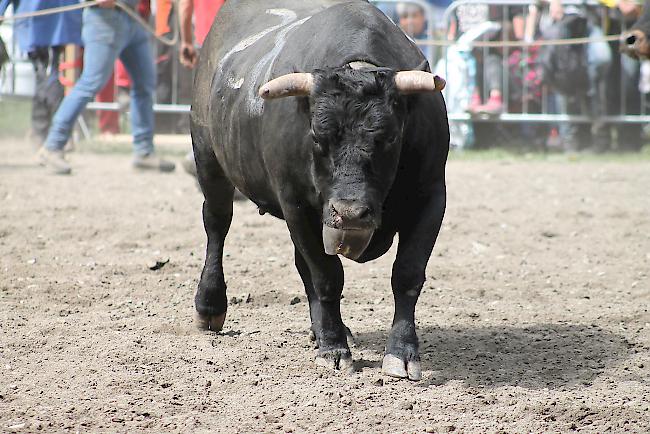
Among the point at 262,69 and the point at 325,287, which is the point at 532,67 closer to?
the point at 262,69

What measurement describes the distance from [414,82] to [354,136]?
29 centimetres

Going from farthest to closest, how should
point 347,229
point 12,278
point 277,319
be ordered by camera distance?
1. point 12,278
2. point 277,319
3. point 347,229

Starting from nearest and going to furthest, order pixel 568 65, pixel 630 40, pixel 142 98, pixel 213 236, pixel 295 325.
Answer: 1. pixel 295 325
2. pixel 213 236
3. pixel 630 40
4. pixel 142 98
5. pixel 568 65

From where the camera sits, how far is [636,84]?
13109 mm

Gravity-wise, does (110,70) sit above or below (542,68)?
above

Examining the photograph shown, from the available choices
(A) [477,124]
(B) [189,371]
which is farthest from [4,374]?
(A) [477,124]

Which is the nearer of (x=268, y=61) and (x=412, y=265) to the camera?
(x=412, y=265)

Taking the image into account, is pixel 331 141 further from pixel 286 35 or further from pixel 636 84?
pixel 636 84

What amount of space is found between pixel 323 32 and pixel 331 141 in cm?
68

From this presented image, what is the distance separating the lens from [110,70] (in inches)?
408

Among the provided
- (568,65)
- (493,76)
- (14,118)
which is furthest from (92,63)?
(14,118)

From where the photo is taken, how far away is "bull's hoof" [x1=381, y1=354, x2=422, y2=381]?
4.18 metres

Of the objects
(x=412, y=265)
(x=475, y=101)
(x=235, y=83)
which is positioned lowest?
(x=475, y=101)

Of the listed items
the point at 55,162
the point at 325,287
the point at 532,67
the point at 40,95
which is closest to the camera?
the point at 325,287
